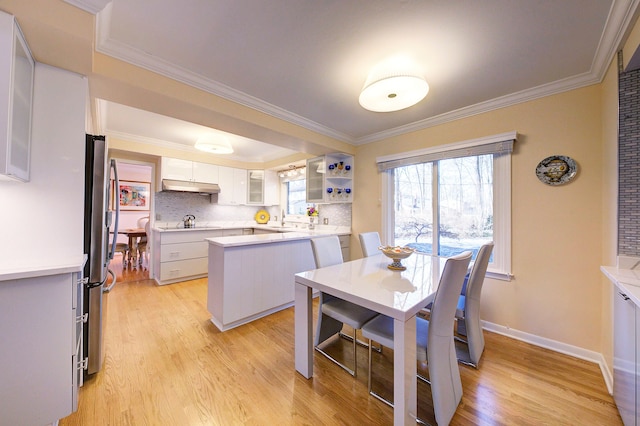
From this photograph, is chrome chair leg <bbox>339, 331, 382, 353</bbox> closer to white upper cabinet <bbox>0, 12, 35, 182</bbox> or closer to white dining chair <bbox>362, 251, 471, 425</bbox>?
white dining chair <bbox>362, 251, 471, 425</bbox>

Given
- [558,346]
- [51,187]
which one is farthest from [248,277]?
[558,346]

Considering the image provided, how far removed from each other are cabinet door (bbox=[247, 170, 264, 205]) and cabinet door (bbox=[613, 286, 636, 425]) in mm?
4860

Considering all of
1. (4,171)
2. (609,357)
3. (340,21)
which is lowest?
(609,357)

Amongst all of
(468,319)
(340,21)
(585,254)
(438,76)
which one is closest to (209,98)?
(340,21)

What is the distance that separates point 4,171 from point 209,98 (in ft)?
4.40

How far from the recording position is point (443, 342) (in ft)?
4.20

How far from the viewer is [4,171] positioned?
1049mm

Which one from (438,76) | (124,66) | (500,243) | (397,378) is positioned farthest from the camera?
(500,243)

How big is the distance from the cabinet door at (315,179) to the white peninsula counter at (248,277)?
109cm

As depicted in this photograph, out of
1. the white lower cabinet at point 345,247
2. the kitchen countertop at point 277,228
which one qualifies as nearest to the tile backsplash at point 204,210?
the kitchen countertop at point 277,228

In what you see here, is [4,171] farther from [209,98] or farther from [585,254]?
[585,254]

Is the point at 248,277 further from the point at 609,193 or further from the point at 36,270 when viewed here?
the point at 609,193

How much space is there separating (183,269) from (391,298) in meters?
3.71

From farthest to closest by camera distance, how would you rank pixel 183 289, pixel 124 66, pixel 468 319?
pixel 183 289 < pixel 468 319 < pixel 124 66
